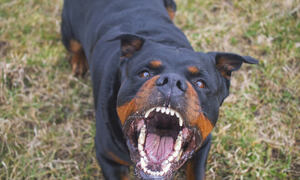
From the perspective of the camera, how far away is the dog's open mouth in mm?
2127

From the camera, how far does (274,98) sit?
11.4 ft

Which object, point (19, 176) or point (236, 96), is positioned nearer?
point (19, 176)

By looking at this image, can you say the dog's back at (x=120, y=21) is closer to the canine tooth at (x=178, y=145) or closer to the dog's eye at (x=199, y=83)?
the dog's eye at (x=199, y=83)

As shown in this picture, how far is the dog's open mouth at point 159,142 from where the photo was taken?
2127 millimetres

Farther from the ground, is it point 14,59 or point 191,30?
point 14,59

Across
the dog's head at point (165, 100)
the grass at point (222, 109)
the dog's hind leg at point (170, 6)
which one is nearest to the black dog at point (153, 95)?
the dog's head at point (165, 100)

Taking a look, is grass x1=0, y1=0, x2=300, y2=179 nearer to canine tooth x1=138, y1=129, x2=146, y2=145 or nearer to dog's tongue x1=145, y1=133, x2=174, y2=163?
dog's tongue x1=145, y1=133, x2=174, y2=163

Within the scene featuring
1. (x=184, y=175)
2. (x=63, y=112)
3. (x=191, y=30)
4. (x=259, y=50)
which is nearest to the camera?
(x=184, y=175)

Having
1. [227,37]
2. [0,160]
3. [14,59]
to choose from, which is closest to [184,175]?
[0,160]

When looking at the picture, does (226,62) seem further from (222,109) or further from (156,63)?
(222,109)

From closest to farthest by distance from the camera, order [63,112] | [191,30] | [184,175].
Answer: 1. [184,175]
2. [63,112]
3. [191,30]

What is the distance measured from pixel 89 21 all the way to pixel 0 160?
1460 mm

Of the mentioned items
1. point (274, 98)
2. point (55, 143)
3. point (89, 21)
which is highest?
point (89, 21)

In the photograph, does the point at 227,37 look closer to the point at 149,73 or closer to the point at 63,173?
the point at 149,73
